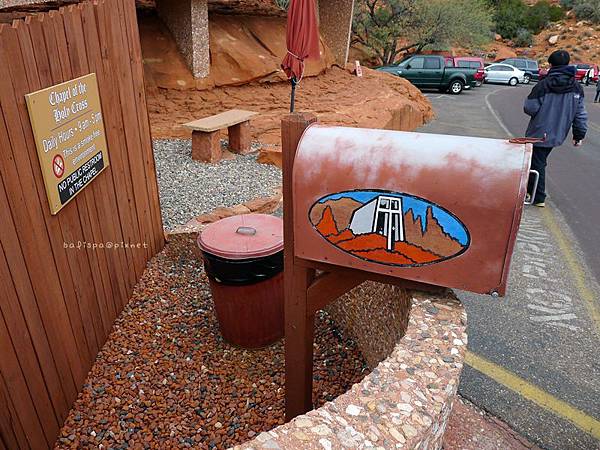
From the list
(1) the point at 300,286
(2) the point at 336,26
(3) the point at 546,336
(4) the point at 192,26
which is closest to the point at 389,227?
(1) the point at 300,286

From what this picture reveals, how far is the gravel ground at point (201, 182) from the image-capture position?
18.6ft

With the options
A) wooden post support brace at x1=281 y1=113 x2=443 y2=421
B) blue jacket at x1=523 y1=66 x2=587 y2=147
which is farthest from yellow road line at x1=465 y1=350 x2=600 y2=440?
blue jacket at x1=523 y1=66 x2=587 y2=147

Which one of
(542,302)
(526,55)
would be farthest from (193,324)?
(526,55)

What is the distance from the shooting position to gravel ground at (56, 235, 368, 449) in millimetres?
2871

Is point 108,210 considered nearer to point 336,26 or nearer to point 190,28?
point 190,28

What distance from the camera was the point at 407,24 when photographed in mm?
26516

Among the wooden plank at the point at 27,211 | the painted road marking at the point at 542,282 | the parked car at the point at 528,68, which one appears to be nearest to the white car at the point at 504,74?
the parked car at the point at 528,68

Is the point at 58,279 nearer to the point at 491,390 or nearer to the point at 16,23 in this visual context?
the point at 16,23

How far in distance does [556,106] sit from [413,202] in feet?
16.8

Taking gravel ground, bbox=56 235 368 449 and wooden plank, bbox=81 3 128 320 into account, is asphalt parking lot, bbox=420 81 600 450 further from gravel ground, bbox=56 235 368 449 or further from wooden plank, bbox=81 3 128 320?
wooden plank, bbox=81 3 128 320

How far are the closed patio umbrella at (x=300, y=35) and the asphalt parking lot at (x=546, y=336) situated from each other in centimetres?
406

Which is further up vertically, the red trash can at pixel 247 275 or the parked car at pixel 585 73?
the red trash can at pixel 247 275

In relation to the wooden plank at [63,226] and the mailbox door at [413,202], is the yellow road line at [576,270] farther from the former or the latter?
the wooden plank at [63,226]

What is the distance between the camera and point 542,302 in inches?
164
